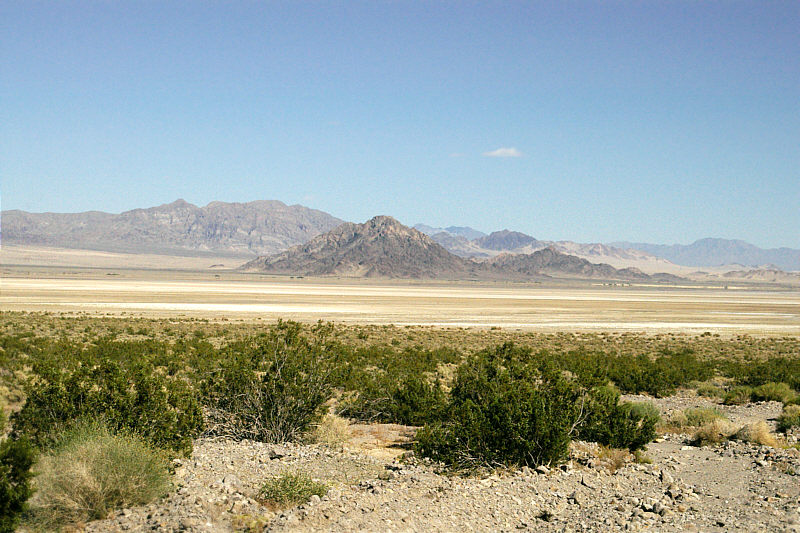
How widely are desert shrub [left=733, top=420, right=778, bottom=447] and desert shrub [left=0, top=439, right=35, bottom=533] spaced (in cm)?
1148

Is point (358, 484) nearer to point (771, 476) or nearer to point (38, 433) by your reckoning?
point (38, 433)

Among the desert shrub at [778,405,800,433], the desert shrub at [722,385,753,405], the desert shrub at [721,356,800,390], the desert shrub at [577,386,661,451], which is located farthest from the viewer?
the desert shrub at [721,356,800,390]

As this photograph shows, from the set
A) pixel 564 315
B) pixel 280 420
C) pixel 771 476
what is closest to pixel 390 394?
pixel 280 420

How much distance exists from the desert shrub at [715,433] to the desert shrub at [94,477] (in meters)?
9.61

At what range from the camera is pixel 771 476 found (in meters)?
9.88

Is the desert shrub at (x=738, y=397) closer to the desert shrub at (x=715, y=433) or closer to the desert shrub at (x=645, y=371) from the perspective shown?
the desert shrub at (x=645, y=371)

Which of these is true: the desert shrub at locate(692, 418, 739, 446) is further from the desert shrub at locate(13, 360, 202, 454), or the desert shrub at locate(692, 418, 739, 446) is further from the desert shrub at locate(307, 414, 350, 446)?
the desert shrub at locate(13, 360, 202, 454)

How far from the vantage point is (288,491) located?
8.59 meters

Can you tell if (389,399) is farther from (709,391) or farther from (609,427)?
(709,391)

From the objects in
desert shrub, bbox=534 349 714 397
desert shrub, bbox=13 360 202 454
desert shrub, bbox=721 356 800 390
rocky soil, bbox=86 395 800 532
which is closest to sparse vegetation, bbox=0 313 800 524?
desert shrub, bbox=13 360 202 454

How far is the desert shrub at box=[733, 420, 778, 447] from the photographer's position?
1217 cm

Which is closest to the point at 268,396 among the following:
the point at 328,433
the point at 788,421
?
the point at 328,433

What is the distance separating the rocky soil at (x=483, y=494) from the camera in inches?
313

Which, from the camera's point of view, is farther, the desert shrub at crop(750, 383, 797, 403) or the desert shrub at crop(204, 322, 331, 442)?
the desert shrub at crop(750, 383, 797, 403)
